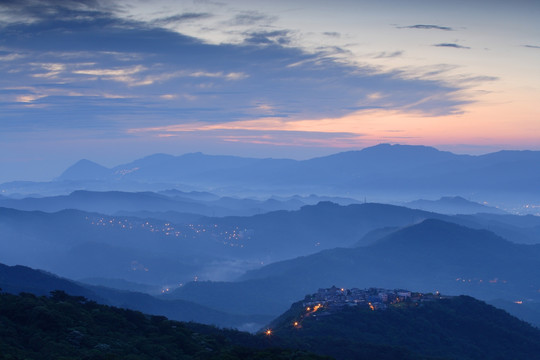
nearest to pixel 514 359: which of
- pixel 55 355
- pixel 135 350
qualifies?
pixel 135 350

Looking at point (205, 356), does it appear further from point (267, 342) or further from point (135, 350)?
point (267, 342)

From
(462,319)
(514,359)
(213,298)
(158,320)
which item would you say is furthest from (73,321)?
(213,298)

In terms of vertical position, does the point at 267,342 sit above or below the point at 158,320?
below

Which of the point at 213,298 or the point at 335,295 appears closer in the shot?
the point at 335,295

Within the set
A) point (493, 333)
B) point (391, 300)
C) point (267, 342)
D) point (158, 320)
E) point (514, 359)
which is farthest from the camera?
point (391, 300)

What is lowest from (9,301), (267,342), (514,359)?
(514,359)

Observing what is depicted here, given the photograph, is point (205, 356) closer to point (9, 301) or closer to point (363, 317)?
point (9, 301)

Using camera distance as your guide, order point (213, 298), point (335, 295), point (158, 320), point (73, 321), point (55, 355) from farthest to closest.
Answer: point (213, 298)
point (335, 295)
point (158, 320)
point (73, 321)
point (55, 355)
